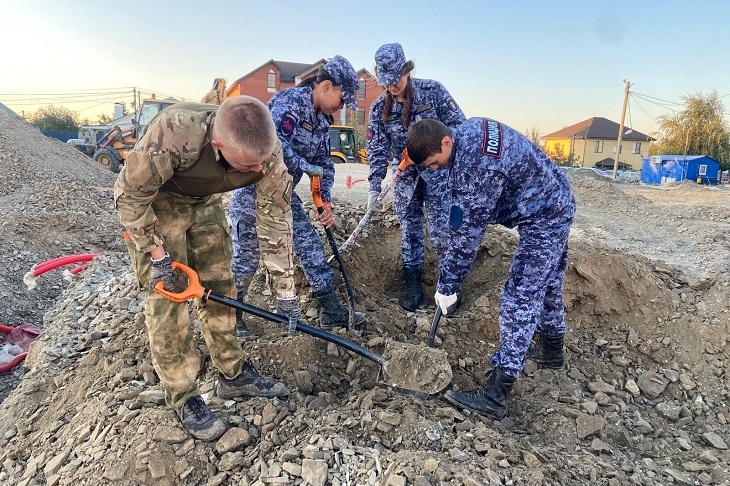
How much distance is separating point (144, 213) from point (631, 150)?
4498 centimetres

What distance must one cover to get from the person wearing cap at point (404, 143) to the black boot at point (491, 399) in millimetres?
1142

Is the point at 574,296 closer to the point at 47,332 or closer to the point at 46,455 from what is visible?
the point at 46,455

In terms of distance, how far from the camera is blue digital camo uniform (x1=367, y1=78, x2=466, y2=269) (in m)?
3.46

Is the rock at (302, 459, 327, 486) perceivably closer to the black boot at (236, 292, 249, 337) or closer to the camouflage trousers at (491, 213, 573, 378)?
the camouflage trousers at (491, 213, 573, 378)

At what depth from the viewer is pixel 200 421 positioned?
222 centimetres

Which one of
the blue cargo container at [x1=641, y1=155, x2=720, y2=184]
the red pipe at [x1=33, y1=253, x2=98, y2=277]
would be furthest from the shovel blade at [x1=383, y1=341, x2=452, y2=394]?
the blue cargo container at [x1=641, y1=155, x2=720, y2=184]

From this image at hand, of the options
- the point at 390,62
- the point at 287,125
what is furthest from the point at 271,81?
the point at 287,125

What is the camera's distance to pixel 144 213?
2023mm

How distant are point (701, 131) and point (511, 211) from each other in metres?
35.4

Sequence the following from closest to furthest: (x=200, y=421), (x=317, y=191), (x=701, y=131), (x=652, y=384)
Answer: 1. (x=200, y=421)
2. (x=652, y=384)
3. (x=317, y=191)
4. (x=701, y=131)

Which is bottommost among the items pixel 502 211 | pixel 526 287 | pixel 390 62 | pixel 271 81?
pixel 526 287

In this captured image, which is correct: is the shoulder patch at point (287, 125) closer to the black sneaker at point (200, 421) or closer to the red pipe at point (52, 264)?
the black sneaker at point (200, 421)

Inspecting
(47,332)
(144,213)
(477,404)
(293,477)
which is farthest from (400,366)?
(47,332)

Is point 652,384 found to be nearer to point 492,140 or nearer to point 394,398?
point 394,398
